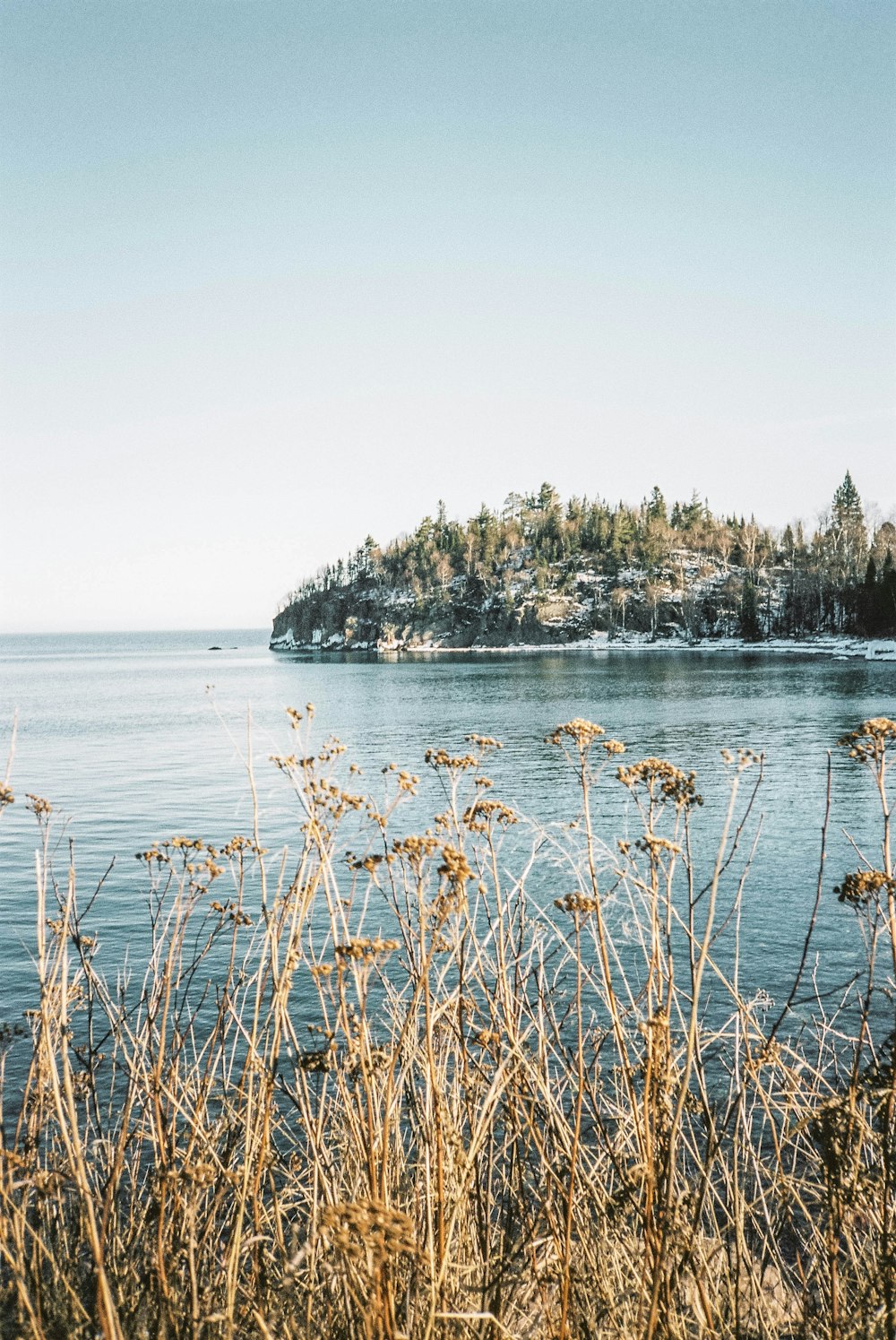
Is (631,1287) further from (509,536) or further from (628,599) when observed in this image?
(509,536)

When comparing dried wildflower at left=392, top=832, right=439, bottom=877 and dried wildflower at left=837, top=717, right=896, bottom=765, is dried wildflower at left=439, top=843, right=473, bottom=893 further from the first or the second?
dried wildflower at left=837, top=717, right=896, bottom=765

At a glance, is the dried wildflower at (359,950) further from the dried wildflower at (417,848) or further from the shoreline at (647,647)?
the shoreline at (647,647)

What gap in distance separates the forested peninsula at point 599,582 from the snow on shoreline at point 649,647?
0.89 metres

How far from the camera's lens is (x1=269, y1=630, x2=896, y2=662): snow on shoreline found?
8312 cm

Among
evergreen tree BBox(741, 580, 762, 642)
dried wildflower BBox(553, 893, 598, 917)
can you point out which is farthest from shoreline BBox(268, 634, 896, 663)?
dried wildflower BBox(553, 893, 598, 917)

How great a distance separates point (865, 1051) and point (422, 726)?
3431 cm

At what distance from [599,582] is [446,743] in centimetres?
11488

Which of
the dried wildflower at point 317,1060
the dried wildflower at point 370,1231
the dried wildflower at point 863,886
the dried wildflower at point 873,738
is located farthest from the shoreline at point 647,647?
the dried wildflower at point 370,1231

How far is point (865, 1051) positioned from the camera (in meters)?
10.2

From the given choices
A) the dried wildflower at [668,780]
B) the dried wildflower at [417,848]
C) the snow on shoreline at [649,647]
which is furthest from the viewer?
the snow on shoreline at [649,647]

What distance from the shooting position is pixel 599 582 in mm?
147000

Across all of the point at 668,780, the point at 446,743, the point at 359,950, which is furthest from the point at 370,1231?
the point at 446,743

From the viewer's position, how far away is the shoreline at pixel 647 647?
83125mm

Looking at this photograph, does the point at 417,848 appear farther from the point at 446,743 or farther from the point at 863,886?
the point at 446,743
